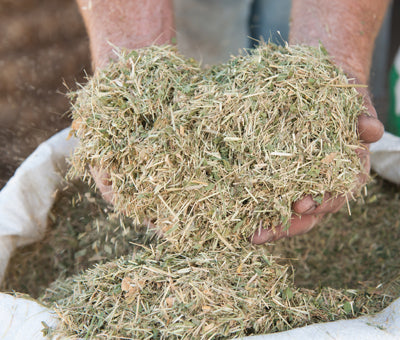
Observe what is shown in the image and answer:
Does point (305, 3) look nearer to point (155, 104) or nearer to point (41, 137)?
point (155, 104)

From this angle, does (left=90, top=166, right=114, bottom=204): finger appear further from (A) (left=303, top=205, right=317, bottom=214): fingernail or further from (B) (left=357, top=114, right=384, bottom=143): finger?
(B) (left=357, top=114, right=384, bottom=143): finger

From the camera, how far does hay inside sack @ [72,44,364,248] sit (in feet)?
3.84

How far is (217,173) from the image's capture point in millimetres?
1185

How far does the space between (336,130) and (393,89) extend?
1128 millimetres

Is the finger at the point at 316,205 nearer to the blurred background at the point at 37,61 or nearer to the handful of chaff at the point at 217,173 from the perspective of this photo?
the handful of chaff at the point at 217,173

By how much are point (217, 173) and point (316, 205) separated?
0.32m

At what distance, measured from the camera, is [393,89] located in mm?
2104

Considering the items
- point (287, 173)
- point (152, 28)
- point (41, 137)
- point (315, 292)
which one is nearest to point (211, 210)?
point (287, 173)

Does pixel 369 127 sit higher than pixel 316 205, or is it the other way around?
pixel 369 127

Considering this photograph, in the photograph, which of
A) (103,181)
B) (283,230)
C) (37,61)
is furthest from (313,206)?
(37,61)

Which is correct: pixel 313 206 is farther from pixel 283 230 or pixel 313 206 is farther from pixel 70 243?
pixel 70 243

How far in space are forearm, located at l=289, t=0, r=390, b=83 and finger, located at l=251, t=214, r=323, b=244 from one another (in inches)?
22.9

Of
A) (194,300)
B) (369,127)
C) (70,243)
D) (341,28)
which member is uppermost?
(341,28)

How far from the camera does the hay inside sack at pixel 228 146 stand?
1169 mm
